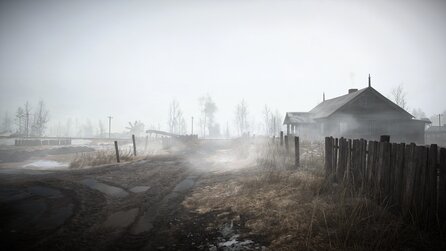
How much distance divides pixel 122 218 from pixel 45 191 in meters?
3.95

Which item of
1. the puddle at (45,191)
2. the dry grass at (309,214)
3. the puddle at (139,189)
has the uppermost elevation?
the dry grass at (309,214)

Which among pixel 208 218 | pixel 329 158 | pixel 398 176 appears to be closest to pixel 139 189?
pixel 208 218

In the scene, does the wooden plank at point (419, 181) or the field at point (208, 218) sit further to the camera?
the wooden plank at point (419, 181)

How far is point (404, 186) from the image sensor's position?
423cm

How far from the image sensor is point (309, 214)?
4.32 metres

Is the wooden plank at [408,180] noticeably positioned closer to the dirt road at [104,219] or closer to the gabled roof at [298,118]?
the dirt road at [104,219]

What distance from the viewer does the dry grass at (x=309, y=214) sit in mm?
3330

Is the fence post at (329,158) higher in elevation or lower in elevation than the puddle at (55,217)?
higher

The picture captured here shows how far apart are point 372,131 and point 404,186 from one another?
26.0 meters

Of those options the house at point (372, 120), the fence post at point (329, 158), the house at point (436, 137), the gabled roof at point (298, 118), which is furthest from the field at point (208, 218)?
the house at point (436, 137)

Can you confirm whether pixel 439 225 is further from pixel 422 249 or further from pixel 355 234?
pixel 355 234

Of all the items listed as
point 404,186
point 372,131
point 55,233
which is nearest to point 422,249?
point 404,186

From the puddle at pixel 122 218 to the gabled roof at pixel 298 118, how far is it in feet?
97.5

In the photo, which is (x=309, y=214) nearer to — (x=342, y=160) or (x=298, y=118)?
(x=342, y=160)
